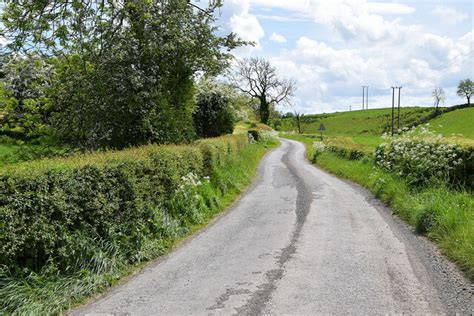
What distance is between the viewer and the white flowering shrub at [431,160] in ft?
40.4

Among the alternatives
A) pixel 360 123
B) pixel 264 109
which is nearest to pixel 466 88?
pixel 360 123

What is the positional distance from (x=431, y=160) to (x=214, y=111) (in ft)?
62.2

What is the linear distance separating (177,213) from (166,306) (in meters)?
4.99

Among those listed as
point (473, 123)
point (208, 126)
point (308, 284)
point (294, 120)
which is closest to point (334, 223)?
point (308, 284)

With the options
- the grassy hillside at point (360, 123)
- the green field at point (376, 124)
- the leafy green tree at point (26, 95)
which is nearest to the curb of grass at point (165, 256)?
the leafy green tree at point (26, 95)

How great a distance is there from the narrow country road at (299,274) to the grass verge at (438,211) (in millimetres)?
295

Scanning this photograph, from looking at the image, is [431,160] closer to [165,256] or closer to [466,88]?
[165,256]

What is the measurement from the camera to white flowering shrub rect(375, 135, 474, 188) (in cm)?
1232

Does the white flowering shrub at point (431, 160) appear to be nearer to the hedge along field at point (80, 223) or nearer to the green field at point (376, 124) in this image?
the hedge along field at point (80, 223)

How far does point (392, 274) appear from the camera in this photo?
7.43 meters

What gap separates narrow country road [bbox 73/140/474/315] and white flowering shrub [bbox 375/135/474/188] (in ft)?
7.34

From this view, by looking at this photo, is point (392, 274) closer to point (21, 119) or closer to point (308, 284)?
point (308, 284)

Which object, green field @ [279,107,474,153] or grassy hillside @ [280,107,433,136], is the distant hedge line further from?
grassy hillside @ [280,107,433,136]

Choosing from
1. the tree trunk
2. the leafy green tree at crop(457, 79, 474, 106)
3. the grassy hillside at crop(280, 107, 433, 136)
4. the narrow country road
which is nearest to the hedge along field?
the narrow country road
